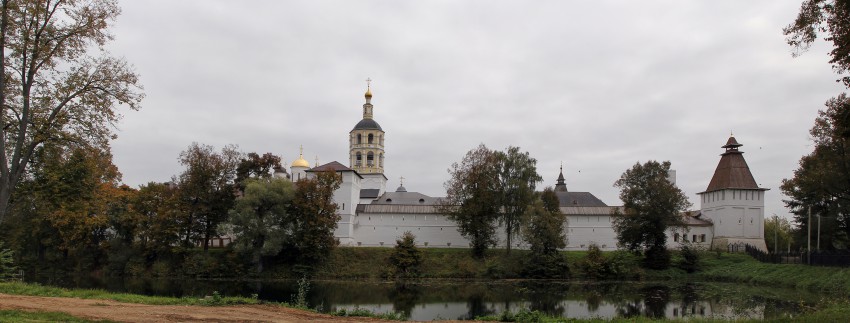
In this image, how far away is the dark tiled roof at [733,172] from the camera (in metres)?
44.2

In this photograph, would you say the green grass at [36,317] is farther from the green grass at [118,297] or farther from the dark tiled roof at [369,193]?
the dark tiled roof at [369,193]

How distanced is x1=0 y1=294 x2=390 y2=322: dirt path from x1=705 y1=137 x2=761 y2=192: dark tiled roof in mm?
39171

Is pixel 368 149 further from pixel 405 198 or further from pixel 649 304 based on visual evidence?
pixel 649 304

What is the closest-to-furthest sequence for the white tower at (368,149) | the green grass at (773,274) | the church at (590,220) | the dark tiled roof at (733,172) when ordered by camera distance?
the green grass at (773,274) → the church at (590,220) → the dark tiled roof at (733,172) → the white tower at (368,149)

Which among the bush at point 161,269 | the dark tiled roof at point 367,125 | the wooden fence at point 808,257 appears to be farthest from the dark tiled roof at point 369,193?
the wooden fence at point 808,257

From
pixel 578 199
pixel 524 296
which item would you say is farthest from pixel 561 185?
pixel 524 296

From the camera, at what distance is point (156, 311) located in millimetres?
11961

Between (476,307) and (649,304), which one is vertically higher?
(649,304)

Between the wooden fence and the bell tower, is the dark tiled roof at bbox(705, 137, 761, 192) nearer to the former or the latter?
the wooden fence

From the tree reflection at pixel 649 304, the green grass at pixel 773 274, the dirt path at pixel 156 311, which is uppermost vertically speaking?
the dirt path at pixel 156 311

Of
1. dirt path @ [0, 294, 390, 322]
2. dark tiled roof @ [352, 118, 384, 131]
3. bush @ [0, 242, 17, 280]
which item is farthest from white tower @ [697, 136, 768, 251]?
bush @ [0, 242, 17, 280]

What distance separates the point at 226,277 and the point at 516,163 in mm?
19101

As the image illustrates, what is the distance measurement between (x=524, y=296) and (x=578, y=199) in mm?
24585

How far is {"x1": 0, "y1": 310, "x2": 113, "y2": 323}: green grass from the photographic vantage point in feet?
30.8
